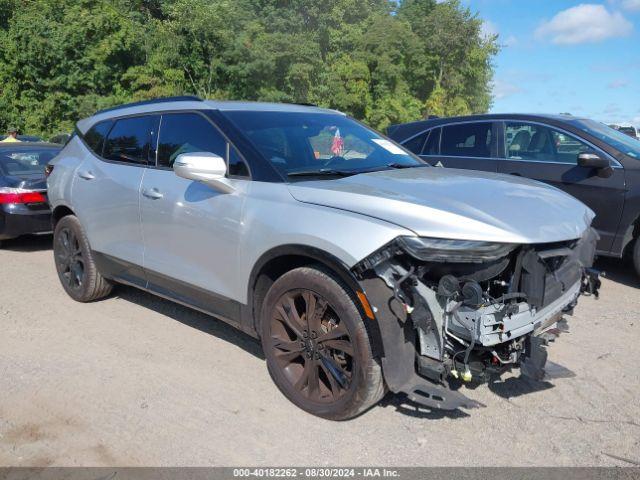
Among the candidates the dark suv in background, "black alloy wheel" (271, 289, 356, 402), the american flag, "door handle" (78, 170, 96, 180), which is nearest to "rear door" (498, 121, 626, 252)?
the dark suv in background

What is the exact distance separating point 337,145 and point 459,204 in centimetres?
140

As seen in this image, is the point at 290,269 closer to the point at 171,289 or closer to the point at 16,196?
the point at 171,289

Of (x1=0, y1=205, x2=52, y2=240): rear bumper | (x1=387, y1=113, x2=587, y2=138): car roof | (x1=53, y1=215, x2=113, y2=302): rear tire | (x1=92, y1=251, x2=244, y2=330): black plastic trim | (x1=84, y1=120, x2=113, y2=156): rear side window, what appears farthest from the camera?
(x1=0, y1=205, x2=52, y2=240): rear bumper

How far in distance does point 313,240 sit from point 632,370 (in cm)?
248

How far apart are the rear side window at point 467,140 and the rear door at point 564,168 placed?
8.9 inches

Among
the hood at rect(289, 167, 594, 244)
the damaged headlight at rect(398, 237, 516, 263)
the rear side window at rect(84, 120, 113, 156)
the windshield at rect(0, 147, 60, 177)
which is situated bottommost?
the windshield at rect(0, 147, 60, 177)

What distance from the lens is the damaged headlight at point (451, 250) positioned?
2.84 m

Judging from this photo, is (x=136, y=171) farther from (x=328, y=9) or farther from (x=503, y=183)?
(x=328, y=9)

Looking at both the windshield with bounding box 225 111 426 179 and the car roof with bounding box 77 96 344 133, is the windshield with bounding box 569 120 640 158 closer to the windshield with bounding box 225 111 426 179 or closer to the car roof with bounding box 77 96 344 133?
the windshield with bounding box 225 111 426 179

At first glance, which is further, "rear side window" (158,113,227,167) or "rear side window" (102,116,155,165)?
"rear side window" (102,116,155,165)

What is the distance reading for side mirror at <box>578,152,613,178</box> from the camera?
5.79m

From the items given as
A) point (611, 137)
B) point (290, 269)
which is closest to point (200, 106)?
point (290, 269)

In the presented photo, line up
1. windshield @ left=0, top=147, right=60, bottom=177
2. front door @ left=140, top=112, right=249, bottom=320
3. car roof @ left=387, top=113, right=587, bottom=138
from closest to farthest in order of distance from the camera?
1. front door @ left=140, top=112, right=249, bottom=320
2. car roof @ left=387, top=113, right=587, bottom=138
3. windshield @ left=0, top=147, right=60, bottom=177

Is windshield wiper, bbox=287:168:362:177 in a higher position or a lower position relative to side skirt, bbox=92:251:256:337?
higher
